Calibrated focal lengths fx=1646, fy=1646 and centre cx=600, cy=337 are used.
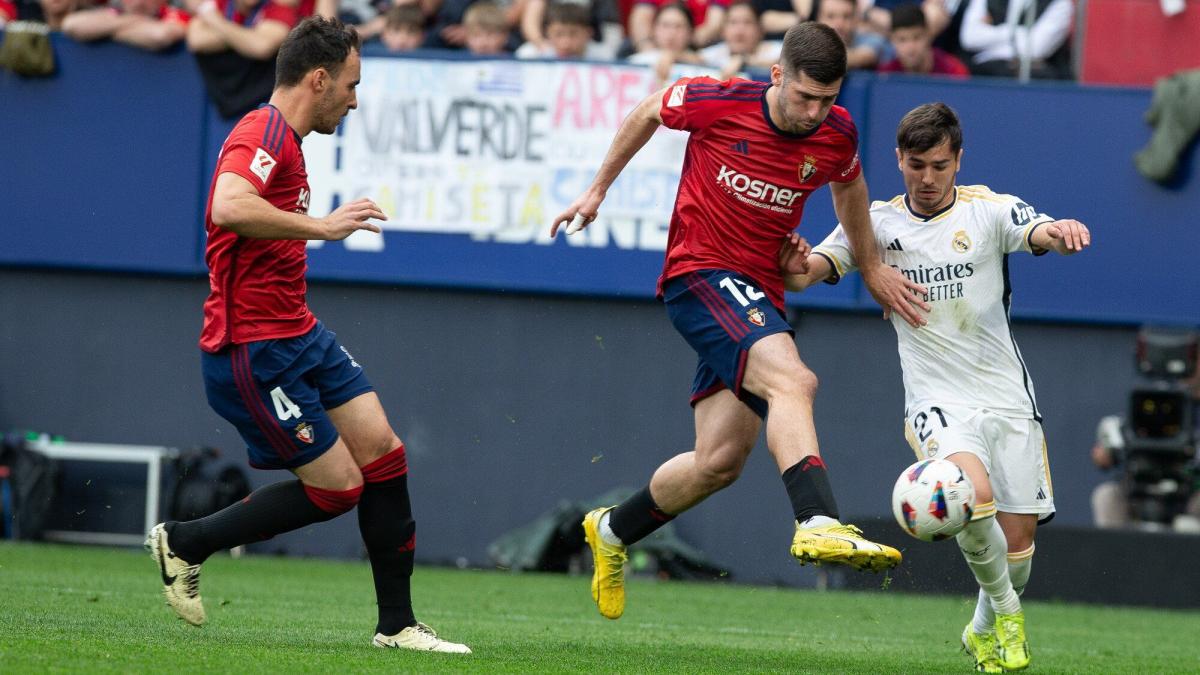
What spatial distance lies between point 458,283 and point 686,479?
238 inches

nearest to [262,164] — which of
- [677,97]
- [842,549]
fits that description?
[677,97]

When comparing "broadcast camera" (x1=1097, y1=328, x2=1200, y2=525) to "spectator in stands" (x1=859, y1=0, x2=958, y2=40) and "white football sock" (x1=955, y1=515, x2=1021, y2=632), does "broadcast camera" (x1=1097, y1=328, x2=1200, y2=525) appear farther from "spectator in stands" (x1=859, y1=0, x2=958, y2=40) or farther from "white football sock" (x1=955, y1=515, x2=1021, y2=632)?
"white football sock" (x1=955, y1=515, x2=1021, y2=632)

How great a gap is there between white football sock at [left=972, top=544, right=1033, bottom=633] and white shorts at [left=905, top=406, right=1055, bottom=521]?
0.20 meters

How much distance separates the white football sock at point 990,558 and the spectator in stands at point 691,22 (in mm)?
7104

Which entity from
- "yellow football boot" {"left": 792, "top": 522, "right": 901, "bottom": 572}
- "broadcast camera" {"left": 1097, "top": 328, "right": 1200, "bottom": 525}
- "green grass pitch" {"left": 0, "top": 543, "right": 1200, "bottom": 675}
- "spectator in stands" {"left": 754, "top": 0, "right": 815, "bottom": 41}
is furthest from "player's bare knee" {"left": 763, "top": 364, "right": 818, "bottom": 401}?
"spectator in stands" {"left": 754, "top": 0, "right": 815, "bottom": 41}

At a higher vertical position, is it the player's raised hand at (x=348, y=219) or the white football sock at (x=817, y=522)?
the player's raised hand at (x=348, y=219)

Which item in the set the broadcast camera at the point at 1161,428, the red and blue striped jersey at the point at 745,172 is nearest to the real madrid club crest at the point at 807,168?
the red and blue striped jersey at the point at 745,172

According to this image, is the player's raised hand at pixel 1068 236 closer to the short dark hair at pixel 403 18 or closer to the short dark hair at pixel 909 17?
the short dark hair at pixel 909 17

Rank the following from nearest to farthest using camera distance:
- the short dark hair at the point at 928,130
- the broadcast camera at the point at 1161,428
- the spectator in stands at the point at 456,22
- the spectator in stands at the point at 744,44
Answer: the short dark hair at the point at 928,130 < the broadcast camera at the point at 1161,428 < the spectator in stands at the point at 744,44 < the spectator in stands at the point at 456,22

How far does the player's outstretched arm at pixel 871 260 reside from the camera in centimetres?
709

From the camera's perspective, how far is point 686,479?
7332 mm

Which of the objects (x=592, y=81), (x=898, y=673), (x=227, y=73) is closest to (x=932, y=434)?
(x=898, y=673)

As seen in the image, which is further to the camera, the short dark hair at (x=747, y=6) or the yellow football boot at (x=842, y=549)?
the short dark hair at (x=747, y=6)

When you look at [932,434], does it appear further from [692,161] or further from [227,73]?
[227,73]
